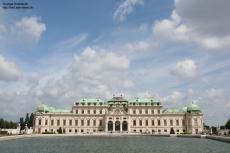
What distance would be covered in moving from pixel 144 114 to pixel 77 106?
104 ft

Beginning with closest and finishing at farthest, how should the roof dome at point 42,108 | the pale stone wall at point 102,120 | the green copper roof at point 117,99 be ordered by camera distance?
the pale stone wall at point 102,120
the roof dome at point 42,108
the green copper roof at point 117,99

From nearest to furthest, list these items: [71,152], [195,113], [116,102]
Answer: [71,152] < [195,113] < [116,102]

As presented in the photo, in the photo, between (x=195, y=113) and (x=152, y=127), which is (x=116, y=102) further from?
(x=195, y=113)

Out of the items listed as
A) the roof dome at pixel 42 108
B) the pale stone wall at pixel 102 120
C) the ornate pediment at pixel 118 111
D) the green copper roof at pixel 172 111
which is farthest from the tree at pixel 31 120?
the green copper roof at pixel 172 111

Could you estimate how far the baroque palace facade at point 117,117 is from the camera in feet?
547

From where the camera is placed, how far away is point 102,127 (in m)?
170

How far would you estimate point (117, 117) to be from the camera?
166 meters

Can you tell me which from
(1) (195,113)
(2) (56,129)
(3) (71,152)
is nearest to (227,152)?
(3) (71,152)

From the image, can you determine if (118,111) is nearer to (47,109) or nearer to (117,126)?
(117,126)

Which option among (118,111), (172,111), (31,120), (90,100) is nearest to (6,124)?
(31,120)

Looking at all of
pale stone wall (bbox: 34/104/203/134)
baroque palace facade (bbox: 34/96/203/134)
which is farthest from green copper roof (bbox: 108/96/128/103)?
pale stone wall (bbox: 34/104/203/134)

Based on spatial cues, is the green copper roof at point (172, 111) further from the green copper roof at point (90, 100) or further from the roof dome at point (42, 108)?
the roof dome at point (42, 108)

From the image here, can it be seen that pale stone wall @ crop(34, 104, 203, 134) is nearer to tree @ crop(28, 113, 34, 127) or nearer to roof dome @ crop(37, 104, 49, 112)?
roof dome @ crop(37, 104, 49, 112)

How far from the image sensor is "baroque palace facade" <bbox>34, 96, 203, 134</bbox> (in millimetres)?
166875
